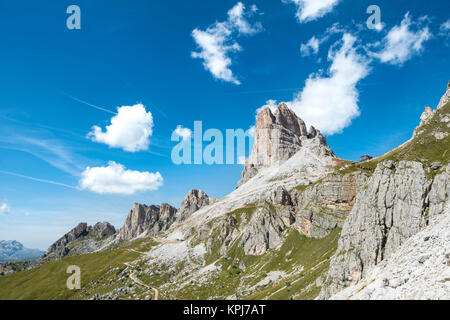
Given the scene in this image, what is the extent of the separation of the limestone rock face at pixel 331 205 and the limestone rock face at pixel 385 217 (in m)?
43.0

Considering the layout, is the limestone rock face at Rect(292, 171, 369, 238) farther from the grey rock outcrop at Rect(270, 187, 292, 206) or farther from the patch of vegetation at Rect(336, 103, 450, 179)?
the patch of vegetation at Rect(336, 103, 450, 179)

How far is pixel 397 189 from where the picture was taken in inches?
2621

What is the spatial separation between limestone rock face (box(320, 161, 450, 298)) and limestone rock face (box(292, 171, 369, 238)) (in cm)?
4300

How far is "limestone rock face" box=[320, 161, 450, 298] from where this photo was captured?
58.6m

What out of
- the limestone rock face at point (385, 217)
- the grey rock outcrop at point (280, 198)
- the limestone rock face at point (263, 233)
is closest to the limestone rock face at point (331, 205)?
the limestone rock face at point (263, 233)

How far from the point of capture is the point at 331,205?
121 metres

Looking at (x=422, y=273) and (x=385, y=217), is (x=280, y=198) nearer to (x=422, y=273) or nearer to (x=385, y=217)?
(x=385, y=217)

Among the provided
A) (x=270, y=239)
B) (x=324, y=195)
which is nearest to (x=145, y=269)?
(x=270, y=239)

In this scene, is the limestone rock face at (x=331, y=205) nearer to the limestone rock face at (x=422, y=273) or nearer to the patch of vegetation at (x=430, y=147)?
the patch of vegetation at (x=430, y=147)

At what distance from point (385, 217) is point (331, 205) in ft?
185

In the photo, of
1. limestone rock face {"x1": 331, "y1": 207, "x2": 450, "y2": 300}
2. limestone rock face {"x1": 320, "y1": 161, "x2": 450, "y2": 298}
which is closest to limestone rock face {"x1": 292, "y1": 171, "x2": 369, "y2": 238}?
limestone rock face {"x1": 320, "y1": 161, "x2": 450, "y2": 298}

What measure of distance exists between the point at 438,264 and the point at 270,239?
362ft

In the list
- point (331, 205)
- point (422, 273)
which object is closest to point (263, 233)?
point (331, 205)
